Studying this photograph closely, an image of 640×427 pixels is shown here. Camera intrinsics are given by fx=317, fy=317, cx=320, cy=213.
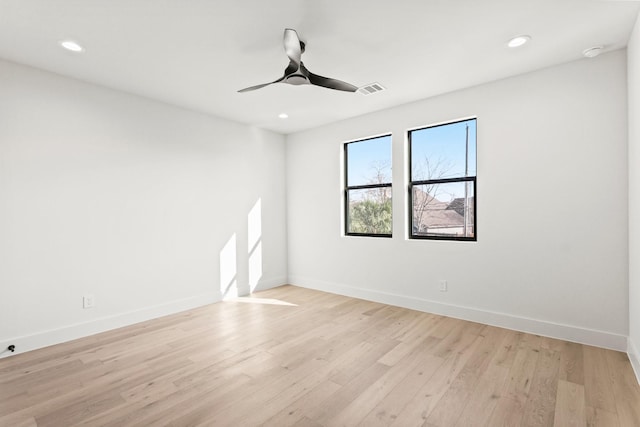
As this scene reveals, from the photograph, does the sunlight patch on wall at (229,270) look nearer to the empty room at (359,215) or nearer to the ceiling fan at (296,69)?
the empty room at (359,215)

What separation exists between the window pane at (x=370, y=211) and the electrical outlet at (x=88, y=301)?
10.9 ft

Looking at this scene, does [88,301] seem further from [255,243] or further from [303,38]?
[303,38]

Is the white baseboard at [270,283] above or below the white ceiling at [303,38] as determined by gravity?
below

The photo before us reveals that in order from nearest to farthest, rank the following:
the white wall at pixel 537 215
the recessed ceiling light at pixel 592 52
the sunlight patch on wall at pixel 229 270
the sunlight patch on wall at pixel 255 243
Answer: the recessed ceiling light at pixel 592 52 → the white wall at pixel 537 215 → the sunlight patch on wall at pixel 229 270 → the sunlight patch on wall at pixel 255 243

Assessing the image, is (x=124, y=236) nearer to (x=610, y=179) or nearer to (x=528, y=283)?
(x=528, y=283)

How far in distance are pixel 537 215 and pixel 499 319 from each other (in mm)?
1170

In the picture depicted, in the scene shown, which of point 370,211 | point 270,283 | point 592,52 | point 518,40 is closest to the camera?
point 518,40

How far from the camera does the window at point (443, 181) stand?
373cm

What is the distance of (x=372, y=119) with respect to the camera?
4500mm

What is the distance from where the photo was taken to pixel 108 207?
3484 millimetres

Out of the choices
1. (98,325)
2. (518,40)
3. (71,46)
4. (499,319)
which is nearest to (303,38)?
(518,40)

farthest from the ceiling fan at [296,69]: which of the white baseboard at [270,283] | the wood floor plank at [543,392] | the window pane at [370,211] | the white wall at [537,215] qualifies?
the white baseboard at [270,283]

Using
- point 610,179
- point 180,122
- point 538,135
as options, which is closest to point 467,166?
point 538,135

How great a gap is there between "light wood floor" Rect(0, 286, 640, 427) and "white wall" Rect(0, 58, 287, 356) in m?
0.43
